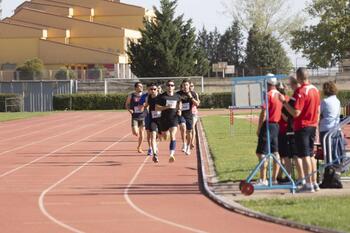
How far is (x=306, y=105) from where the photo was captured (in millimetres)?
11984

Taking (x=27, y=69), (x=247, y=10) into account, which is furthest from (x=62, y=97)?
(x=247, y=10)

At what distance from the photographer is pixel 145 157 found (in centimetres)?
1998

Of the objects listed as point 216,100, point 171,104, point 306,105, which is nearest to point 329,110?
point 306,105

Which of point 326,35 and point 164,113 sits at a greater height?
point 326,35

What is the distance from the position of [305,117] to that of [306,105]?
19 centimetres

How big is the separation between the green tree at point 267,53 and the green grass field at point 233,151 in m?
62.7

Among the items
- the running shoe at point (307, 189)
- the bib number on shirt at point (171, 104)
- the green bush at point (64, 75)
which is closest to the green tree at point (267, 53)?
the green bush at point (64, 75)

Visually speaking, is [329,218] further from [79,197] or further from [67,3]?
[67,3]

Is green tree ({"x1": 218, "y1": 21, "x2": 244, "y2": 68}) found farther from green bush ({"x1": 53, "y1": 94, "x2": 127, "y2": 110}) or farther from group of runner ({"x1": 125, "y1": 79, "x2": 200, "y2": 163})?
group of runner ({"x1": 125, "y1": 79, "x2": 200, "y2": 163})

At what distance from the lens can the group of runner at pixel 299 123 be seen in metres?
12.0

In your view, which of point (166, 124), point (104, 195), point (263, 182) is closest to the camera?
point (263, 182)

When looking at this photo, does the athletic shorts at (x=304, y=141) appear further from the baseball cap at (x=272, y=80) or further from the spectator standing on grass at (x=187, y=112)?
the spectator standing on grass at (x=187, y=112)

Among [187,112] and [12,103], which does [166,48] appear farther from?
[187,112]

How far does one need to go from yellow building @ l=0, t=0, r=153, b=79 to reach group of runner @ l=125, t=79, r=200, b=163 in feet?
195
